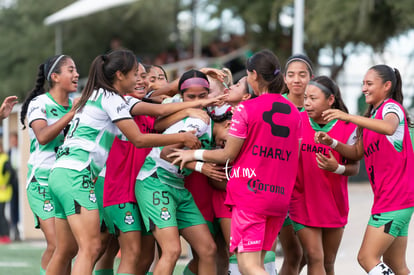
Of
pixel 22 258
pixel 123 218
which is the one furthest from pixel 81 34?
pixel 123 218

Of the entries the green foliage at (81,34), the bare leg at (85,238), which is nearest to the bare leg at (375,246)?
the bare leg at (85,238)

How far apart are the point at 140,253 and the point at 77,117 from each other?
1.39 metres

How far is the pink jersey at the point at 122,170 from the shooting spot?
6.52 m

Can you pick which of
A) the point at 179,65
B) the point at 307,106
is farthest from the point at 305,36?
the point at 307,106

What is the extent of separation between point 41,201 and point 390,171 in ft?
10.8

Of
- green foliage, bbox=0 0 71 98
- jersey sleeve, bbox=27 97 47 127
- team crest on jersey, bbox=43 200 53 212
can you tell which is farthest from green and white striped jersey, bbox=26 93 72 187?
green foliage, bbox=0 0 71 98

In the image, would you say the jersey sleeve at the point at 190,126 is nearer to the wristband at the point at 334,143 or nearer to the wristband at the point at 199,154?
the wristband at the point at 199,154

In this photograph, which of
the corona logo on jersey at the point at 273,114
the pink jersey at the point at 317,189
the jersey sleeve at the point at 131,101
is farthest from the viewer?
the pink jersey at the point at 317,189

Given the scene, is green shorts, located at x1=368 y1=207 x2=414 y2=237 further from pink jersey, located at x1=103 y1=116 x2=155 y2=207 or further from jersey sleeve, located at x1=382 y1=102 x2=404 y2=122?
pink jersey, located at x1=103 y1=116 x2=155 y2=207

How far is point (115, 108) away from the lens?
19.7 ft

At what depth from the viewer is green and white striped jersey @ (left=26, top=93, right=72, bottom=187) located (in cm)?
698

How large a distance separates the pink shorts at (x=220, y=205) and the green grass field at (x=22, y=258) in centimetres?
359

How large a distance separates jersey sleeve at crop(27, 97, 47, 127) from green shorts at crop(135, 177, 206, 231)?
1.25 metres

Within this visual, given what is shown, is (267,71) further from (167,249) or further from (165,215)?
(167,249)
